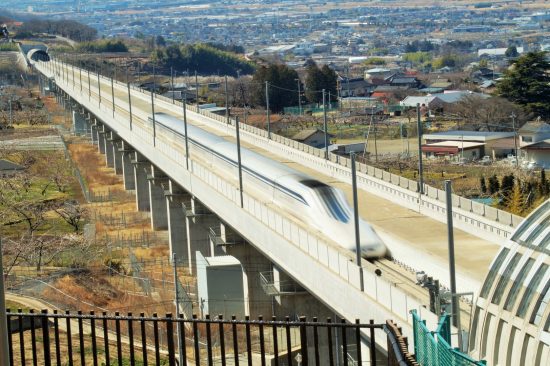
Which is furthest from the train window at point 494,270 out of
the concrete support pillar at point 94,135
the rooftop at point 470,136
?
the concrete support pillar at point 94,135

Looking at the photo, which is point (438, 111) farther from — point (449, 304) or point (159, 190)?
point (449, 304)

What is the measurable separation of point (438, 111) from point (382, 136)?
28.9ft

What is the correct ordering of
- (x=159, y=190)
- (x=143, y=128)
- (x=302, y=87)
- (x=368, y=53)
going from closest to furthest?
1. (x=159, y=190)
2. (x=143, y=128)
3. (x=302, y=87)
4. (x=368, y=53)

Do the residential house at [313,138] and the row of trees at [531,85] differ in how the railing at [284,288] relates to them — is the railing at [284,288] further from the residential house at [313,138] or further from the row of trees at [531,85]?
the row of trees at [531,85]

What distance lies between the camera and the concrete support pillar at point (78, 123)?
67.6 metres

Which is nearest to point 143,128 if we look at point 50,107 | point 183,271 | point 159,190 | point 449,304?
point 159,190

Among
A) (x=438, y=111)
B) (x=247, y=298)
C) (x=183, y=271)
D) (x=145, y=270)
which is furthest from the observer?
(x=438, y=111)

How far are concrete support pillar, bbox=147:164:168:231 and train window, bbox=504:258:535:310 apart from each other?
28.0 meters

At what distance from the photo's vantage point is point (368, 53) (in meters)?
168

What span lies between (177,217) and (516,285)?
2463 cm

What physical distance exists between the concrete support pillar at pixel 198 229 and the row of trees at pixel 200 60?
3120 inches

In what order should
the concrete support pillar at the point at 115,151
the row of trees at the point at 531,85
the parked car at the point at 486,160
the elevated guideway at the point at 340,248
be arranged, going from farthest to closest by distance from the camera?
the row of trees at the point at 531,85, the concrete support pillar at the point at 115,151, the parked car at the point at 486,160, the elevated guideway at the point at 340,248

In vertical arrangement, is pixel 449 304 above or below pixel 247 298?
above

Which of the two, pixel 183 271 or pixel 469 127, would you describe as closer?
pixel 183 271
